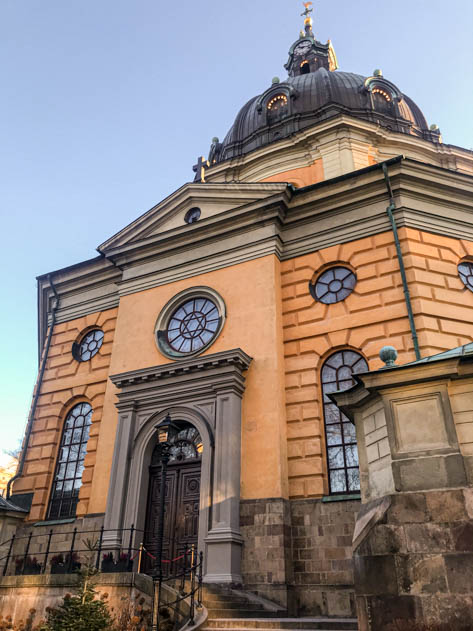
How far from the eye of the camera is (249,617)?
1077 cm

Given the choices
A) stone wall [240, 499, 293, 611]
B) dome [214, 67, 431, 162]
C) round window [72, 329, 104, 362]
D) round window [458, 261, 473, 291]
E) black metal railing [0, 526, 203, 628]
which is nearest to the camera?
black metal railing [0, 526, 203, 628]

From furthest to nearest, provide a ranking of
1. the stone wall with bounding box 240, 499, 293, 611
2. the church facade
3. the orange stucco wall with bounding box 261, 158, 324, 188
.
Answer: the orange stucco wall with bounding box 261, 158, 324, 188, the church facade, the stone wall with bounding box 240, 499, 293, 611

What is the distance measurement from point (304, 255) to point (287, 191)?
2.23 meters

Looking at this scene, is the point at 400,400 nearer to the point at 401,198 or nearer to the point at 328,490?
the point at 328,490

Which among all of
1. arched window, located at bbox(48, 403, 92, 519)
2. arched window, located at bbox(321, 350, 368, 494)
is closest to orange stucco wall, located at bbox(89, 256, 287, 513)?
arched window, located at bbox(321, 350, 368, 494)

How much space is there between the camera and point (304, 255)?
16609 mm

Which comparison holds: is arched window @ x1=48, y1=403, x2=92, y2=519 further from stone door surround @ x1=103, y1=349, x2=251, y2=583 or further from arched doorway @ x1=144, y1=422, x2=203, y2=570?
arched doorway @ x1=144, y1=422, x2=203, y2=570

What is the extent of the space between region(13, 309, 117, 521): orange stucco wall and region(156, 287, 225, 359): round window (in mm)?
2700

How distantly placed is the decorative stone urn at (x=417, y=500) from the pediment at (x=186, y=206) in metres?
11.0

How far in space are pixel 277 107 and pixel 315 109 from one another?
7.93 feet

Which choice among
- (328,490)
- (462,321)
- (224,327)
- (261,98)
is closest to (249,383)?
(224,327)

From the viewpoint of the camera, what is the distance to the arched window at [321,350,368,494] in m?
13.2

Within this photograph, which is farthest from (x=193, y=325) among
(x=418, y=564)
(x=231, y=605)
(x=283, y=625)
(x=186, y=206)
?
(x=418, y=564)

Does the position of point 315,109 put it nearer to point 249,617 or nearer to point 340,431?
point 340,431
